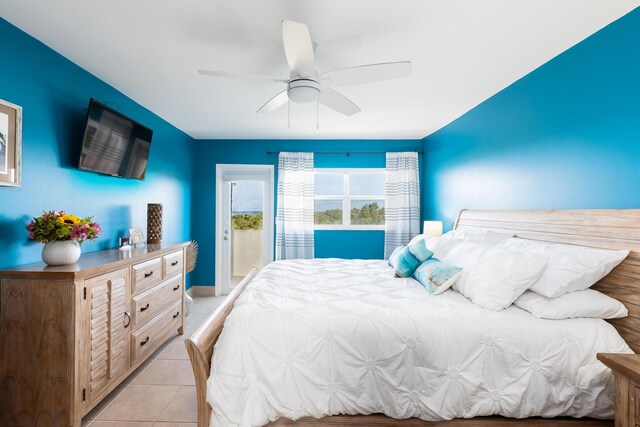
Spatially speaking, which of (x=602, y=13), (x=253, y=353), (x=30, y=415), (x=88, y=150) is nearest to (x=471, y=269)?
(x=253, y=353)

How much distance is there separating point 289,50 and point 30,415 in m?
2.60

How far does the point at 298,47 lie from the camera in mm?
1697

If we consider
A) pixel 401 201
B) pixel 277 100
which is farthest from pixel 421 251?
pixel 401 201

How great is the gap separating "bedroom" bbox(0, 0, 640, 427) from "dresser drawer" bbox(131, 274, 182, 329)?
0.03 meters

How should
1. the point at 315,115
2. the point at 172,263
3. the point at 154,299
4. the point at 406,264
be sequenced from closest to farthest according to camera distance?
the point at 406,264
the point at 154,299
the point at 172,263
the point at 315,115

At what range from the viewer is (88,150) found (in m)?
2.41

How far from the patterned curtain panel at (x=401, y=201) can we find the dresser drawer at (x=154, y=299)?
3050 mm

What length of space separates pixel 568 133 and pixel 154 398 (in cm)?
360

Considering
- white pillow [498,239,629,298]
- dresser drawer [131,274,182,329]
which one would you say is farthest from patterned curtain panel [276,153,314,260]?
white pillow [498,239,629,298]

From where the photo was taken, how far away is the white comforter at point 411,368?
1.49 m

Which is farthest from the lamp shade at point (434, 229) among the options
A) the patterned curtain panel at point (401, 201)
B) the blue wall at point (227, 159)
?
A: the blue wall at point (227, 159)

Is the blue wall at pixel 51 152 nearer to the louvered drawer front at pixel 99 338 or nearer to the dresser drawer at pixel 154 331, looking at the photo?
the louvered drawer front at pixel 99 338

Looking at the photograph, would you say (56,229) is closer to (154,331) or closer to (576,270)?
(154,331)

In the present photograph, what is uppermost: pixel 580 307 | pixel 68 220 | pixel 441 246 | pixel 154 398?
pixel 68 220
